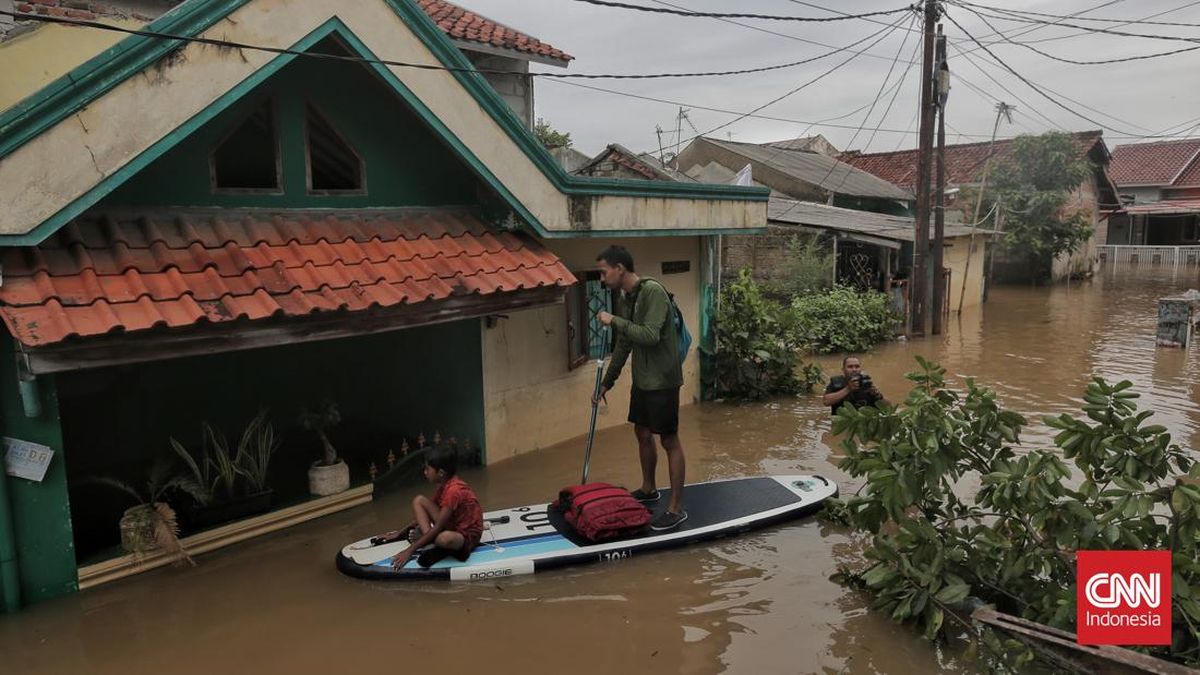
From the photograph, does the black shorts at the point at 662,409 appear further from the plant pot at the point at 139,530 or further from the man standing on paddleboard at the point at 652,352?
the plant pot at the point at 139,530

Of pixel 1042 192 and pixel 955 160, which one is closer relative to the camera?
pixel 1042 192

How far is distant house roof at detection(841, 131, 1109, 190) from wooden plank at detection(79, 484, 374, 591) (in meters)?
29.4

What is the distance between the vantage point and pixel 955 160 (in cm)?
3553

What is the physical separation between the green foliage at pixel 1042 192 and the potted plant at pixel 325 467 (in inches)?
1083

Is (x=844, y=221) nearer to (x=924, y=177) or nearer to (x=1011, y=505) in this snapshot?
(x=924, y=177)

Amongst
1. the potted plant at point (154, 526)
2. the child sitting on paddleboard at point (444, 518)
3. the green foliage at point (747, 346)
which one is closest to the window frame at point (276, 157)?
the potted plant at point (154, 526)

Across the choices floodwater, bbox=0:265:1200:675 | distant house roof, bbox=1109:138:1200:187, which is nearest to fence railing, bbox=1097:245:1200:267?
distant house roof, bbox=1109:138:1200:187

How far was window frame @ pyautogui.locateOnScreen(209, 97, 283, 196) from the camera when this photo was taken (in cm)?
639

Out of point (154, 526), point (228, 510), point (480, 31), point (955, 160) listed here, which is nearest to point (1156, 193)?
point (955, 160)

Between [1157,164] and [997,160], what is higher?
[1157,164]

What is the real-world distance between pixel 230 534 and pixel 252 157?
3.27m

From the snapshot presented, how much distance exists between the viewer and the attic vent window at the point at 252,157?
658 centimetres

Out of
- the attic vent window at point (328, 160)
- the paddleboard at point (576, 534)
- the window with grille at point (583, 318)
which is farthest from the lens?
the window with grille at point (583, 318)

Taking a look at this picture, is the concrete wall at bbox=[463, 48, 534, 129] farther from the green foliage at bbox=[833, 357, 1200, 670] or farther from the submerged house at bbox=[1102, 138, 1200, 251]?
the submerged house at bbox=[1102, 138, 1200, 251]
